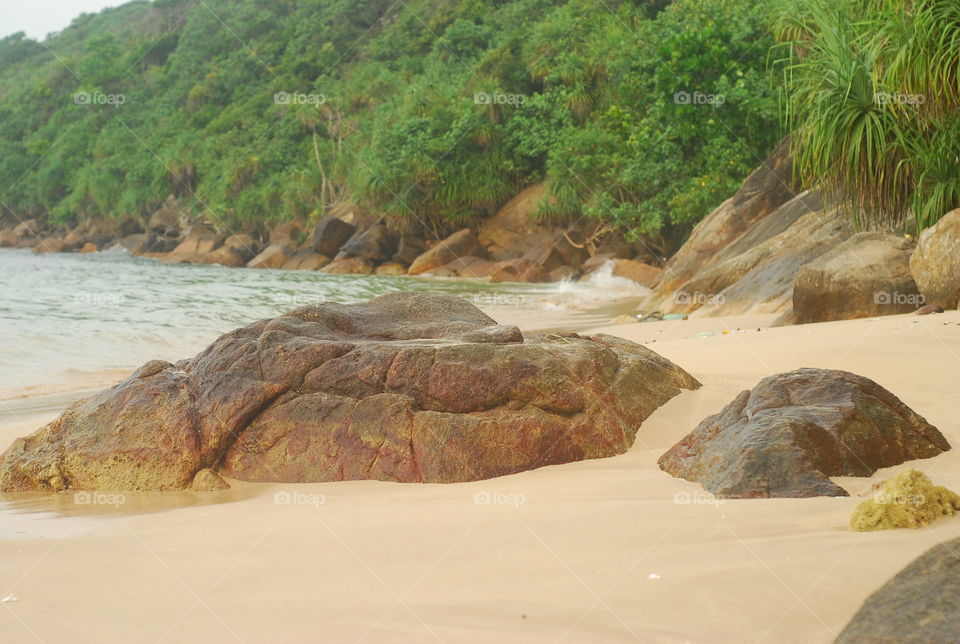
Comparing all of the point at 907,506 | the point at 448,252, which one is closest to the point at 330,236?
the point at 448,252

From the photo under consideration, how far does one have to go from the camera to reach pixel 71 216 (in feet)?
186

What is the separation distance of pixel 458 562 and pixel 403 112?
3049 centimetres

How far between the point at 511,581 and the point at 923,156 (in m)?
7.56

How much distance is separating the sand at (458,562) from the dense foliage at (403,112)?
58.1 ft

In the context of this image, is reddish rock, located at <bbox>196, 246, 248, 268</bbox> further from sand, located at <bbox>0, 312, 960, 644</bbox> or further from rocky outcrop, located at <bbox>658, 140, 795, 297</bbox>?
sand, located at <bbox>0, 312, 960, 644</bbox>

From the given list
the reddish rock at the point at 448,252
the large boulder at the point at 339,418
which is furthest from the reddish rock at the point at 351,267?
the large boulder at the point at 339,418

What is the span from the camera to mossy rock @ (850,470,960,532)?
2695mm

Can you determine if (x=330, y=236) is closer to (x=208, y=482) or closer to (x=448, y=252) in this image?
(x=448, y=252)

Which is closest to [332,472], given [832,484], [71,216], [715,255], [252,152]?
[832,484]

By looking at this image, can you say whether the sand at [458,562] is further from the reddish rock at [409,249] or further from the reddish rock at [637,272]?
the reddish rock at [409,249]

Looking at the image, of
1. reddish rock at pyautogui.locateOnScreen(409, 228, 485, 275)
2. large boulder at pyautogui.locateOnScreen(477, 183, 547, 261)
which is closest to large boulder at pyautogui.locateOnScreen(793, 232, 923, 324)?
reddish rock at pyautogui.locateOnScreen(409, 228, 485, 275)

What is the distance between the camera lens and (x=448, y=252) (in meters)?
26.4

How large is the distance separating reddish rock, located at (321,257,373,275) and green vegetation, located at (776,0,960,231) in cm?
1935

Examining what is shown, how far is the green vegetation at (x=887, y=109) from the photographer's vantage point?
8.01 meters
